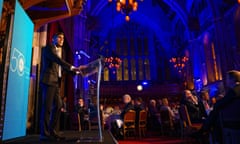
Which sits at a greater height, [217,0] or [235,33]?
[217,0]

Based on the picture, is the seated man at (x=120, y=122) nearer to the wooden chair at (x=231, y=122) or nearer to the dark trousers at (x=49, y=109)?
the dark trousers at (x=49, y=109)

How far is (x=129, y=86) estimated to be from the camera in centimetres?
1752

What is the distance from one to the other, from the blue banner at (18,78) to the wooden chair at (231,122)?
2703mm

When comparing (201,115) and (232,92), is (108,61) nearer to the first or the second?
(201,115)

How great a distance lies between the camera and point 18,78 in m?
3.12

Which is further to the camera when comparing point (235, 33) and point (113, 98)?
point (113, 98)

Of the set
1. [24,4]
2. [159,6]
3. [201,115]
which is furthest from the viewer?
[159,6]

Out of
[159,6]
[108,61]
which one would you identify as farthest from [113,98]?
[159,6]

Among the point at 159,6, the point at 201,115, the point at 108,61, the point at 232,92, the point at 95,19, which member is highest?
the point at 159,6

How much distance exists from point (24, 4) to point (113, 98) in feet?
44.9

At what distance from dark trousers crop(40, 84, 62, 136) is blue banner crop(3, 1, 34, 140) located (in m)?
0.49

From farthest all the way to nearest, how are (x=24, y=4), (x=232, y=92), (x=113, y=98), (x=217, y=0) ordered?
(x=113, y=98) < (x=217, y=0) < (x=24, y=4) < (x=232, y=92)

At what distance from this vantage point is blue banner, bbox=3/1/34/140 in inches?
110

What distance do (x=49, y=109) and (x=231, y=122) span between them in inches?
85.2
